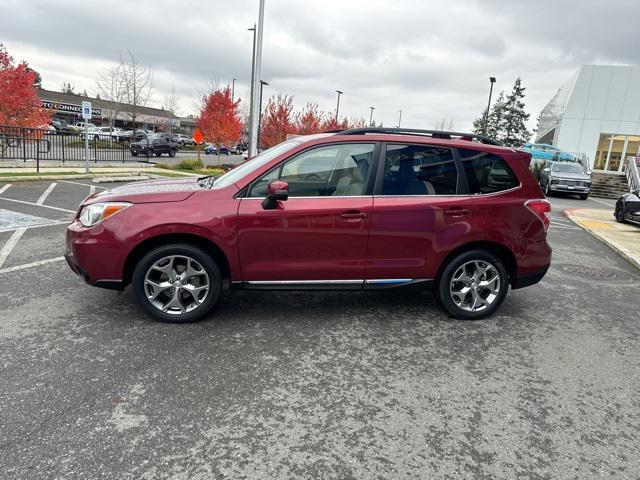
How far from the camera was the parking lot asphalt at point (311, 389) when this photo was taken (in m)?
2.54

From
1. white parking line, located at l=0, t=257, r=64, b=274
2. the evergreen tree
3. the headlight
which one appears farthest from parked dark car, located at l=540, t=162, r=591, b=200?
the evergreen tree

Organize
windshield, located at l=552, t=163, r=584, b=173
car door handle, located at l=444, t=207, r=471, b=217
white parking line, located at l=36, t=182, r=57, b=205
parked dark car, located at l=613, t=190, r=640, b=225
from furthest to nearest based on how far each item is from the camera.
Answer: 1. windshield, located at l=552, t=163, r=584, b=173
2. parked dark car, located at l=613, t=190, r=640, b=225
3. white parking line, located at l=36, t=182, r=57, b=205
4. car door handle, located at l=444, t=207, r=471, b=217

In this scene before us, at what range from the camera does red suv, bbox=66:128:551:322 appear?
405 centimetres

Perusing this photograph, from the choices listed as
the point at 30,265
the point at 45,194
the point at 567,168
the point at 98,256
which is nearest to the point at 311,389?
the point at 98,256

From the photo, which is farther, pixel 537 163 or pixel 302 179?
pixel 537 163

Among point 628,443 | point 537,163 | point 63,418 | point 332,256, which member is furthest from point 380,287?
point 537,163

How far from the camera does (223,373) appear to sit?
3383 millimetres

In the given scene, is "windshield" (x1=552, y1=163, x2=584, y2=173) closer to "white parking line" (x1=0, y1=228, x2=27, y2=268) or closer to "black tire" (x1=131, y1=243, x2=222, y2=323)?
"white parking line" (x1=0, y1=228, x2=27, y2=268)

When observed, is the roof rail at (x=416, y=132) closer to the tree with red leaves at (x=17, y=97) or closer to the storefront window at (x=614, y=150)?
the tree with red leaves at (x=17, y=97)

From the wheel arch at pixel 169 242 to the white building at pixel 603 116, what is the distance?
35.8 metres

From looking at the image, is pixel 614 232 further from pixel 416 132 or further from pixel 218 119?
pixel 218 119

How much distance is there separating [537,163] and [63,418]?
106 feet

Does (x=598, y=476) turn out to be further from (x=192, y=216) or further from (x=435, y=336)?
(x=192, y=216)

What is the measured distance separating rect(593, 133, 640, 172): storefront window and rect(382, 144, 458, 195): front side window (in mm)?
37453
